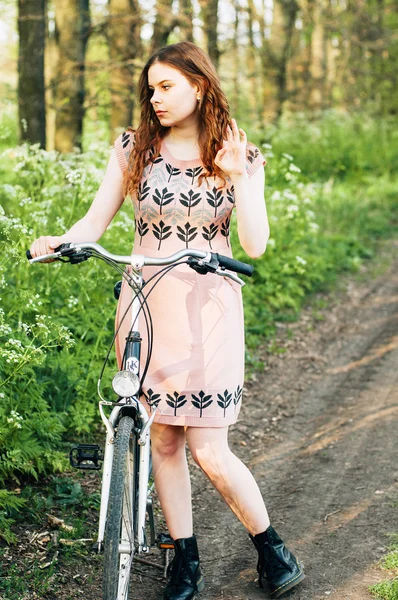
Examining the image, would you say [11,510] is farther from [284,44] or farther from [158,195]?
[284,44]

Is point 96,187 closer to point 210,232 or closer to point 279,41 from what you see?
point 210,232

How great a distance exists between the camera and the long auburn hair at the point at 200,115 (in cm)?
295

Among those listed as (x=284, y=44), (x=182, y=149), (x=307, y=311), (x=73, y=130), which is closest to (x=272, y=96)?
(x=284, y=44)

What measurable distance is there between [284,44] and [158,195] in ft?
44.2

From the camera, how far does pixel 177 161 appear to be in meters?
3.08

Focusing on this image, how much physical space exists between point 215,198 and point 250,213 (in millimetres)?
221

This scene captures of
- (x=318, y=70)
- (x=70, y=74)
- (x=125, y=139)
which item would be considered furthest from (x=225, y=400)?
(x=318, y=70)

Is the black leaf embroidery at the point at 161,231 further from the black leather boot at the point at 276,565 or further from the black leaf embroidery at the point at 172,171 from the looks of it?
the black leather boot at the point at 276,565

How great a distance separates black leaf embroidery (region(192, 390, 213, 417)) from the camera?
119 inches

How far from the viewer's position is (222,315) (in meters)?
3.08

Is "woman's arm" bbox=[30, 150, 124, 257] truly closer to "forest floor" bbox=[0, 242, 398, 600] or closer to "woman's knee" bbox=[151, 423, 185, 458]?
"woman's knee" bbox=[151, 423, 185, 458]

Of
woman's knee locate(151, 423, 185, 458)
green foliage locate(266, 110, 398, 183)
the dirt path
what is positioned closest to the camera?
woman's knee locate(151, 423, 185, 458)

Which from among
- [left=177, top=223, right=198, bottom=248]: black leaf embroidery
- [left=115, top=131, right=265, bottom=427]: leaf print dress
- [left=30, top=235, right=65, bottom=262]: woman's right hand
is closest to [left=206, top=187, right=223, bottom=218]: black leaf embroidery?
[left=115, top=131, right=265, bottom=427]: leaf print dress

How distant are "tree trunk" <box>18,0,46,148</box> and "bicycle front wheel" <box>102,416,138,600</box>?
5.58 metres
